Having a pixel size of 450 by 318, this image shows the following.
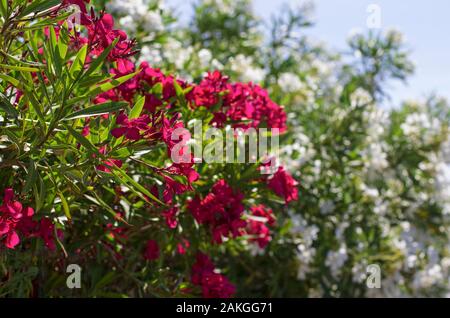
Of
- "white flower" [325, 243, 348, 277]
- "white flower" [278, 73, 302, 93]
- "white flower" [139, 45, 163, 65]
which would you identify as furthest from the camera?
"white flower" [278, 73, 302, 93]

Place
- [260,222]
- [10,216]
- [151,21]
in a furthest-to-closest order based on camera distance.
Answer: [151,21]
[260,222]
[10,216]

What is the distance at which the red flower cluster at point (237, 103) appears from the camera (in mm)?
1869

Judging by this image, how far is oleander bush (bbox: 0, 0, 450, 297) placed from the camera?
1372 millimetres

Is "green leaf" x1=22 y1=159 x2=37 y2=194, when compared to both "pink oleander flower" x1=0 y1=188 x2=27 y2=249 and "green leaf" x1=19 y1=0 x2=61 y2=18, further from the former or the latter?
"green leaf" x1=19 y1=0 x2=61 y2=18

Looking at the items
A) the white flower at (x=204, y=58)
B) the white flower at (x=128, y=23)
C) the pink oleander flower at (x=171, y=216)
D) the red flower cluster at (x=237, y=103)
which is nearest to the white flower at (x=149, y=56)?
the white flower at (x=128, y=23)

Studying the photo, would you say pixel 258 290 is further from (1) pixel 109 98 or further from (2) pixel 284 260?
(1) pixel 109 98

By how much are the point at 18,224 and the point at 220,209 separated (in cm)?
60

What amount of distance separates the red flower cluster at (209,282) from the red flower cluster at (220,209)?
166mm

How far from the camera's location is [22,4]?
1.34 metres

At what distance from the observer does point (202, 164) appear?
6.29 feet

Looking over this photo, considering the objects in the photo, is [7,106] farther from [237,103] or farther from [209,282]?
[209,282]

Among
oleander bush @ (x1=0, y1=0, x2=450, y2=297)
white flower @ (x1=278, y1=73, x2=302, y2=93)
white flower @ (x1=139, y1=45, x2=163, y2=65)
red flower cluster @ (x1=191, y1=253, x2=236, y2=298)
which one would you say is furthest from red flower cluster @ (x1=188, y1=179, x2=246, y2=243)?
white flower @ (x1=278, y1=73, x2=302, y2=93)

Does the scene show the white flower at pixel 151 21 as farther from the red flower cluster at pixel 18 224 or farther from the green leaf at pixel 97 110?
the green leaf at pixel 97 110

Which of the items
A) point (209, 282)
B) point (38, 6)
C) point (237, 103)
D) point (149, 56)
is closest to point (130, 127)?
point (38, 6)
